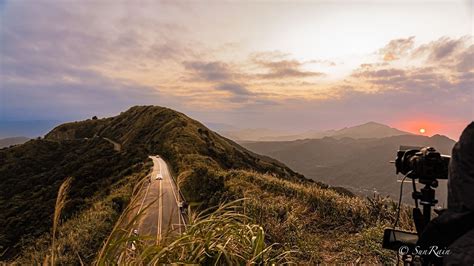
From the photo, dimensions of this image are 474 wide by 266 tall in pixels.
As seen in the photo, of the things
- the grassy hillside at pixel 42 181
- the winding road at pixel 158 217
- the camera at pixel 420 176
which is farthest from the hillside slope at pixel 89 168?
the camera at pixel 420 176

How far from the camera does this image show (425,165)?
2.37 metres

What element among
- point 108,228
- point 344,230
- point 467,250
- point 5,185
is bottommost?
point 5,185

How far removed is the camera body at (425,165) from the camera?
91.0 inches

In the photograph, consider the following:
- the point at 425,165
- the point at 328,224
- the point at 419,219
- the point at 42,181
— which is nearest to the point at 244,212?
the point at 419,219

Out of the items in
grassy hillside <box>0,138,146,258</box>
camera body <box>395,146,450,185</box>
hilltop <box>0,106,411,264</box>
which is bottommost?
grassy hillside <box>0,138,146,258</box>

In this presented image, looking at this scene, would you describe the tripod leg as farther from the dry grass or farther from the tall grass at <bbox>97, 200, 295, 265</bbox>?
the dry grass

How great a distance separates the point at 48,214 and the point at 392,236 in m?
33.0

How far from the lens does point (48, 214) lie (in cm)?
2948

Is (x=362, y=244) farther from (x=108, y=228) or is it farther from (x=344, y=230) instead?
(x=108, y=228)

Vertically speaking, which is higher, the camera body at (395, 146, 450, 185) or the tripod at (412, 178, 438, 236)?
the camera body at (395, 146, 450, 185)

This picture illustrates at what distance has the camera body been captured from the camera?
231 cm

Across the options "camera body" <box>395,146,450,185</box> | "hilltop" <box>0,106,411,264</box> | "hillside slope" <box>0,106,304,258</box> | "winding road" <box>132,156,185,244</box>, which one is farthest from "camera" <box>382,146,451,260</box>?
"hillside slope" <box>0,106,304,258</box>

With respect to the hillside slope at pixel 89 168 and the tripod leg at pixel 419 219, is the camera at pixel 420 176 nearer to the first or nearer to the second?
the tripod leg at pixel 419 219

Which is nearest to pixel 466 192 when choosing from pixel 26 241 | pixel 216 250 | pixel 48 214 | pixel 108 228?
pixel 216 250
